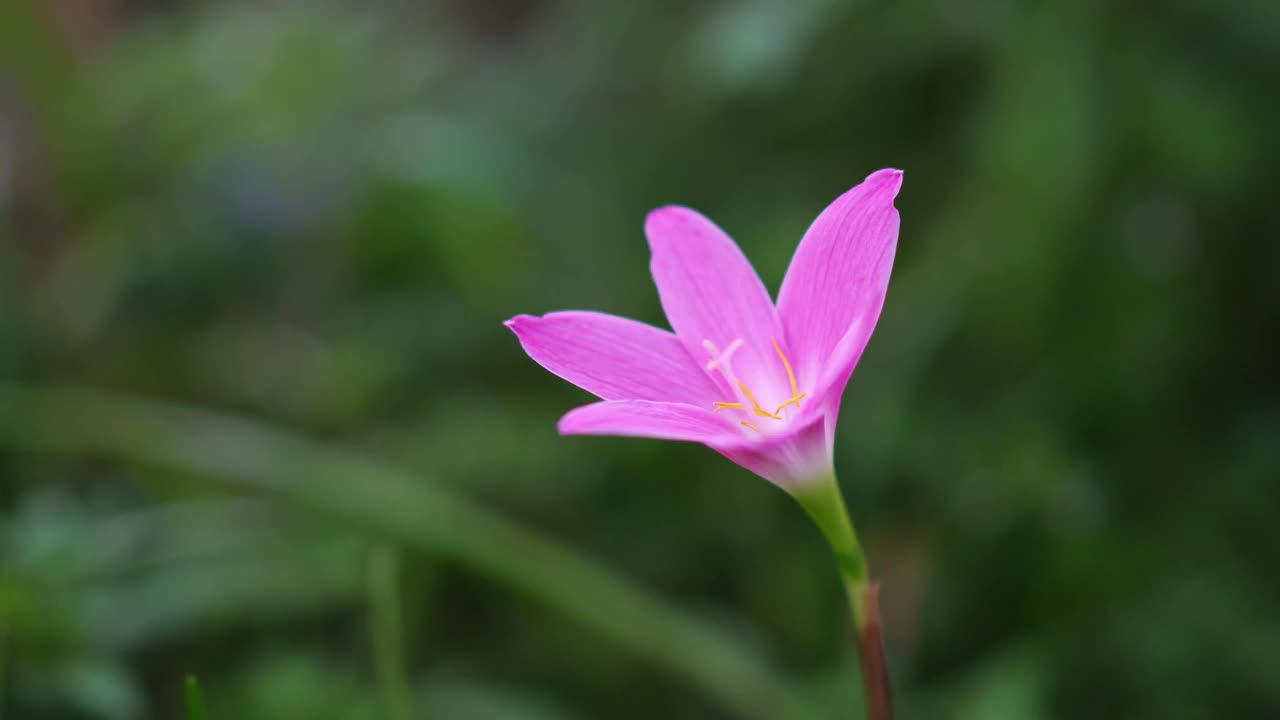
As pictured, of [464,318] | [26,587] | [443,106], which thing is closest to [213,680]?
[26,587]

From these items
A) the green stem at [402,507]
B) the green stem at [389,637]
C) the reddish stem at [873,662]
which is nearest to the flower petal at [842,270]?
the reddish stem at [873,662]

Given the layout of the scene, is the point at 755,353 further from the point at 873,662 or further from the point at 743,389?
the point at 873,662

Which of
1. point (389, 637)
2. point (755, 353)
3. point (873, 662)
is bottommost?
point (873, 662)

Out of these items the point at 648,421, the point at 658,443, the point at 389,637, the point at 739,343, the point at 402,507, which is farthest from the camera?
the point at 658,443

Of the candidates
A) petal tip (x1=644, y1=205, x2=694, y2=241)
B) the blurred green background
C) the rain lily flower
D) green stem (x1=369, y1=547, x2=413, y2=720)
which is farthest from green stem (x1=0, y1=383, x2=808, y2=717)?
petal tip (x1=644, y1=205, x2=694, y2=241)

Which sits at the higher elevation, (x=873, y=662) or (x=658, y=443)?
(x=658, y=443)

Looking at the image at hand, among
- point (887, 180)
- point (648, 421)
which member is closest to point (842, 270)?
point (887, 180)

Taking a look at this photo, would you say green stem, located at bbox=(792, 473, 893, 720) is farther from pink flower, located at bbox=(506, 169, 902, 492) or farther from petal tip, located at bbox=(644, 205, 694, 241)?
petal tip, located at bbox=(644, 205, 694, 241)

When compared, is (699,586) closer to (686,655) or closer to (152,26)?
(686,655)
